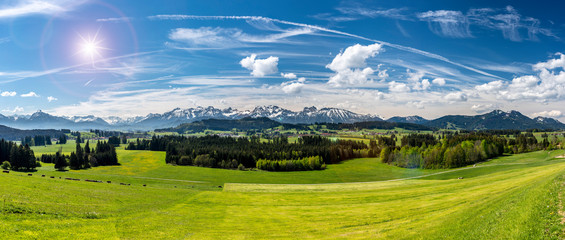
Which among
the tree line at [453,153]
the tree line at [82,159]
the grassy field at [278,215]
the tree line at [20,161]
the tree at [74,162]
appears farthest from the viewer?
the tree at [74,162]

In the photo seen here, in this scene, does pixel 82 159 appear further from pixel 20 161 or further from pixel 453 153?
pixel 453 153

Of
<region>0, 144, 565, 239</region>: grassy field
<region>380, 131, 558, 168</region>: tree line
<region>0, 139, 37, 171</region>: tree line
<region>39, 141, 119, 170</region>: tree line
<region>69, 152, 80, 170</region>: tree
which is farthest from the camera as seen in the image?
<region>69, 152, 80, 170</region>: tree

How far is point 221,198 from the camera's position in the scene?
61.6 m

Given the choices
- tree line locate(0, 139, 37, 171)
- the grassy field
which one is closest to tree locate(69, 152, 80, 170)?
tree line locate(0, 139, 37, 171)

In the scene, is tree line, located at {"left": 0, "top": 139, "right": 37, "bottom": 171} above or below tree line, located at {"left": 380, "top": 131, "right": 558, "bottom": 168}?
above

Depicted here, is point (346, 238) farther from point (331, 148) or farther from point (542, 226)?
point (331, 148)

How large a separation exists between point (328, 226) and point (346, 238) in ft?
21.0

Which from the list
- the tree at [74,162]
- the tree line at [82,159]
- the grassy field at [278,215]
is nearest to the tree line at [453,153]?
the grassy field at [278,215]

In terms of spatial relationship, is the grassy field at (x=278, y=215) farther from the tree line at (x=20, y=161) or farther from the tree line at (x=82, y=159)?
the tree line at (x=82, y=159)

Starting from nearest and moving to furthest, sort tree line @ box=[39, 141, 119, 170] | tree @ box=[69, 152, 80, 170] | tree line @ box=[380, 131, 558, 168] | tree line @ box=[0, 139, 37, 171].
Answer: tree line @ box=[0, 139, 37, 171] → tree line @ box=[39, 141, 119, 170] → tree line @ box=[380, 131, 558, 168] → tree @ box=[69, 152, 80, 170]

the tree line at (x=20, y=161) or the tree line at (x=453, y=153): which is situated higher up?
the tree line at (x=20, y=161)

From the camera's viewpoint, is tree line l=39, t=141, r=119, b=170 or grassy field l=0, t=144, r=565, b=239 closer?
grassy field l=0, t=144, r=565, b=239

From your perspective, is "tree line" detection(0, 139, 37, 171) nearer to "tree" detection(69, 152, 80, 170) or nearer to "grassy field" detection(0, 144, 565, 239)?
"tree" detection(69, 152, 80, 170)

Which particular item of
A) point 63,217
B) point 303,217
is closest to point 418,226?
point 303,217
